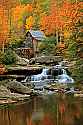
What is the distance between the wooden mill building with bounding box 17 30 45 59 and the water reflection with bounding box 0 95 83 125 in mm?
23062

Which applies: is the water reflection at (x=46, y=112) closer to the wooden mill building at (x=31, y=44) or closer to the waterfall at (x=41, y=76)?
the waterfall at (x=41, y=76)

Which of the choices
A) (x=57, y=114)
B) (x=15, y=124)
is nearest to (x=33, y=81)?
(x=57, y=114)

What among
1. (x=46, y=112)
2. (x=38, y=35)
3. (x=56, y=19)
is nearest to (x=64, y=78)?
(x=46, y=112)

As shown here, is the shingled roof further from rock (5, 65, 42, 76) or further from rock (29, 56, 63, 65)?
rock (5, 65, 42, 76)

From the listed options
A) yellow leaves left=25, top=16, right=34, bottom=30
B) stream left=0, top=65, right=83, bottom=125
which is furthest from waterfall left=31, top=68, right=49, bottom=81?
yellow leaves left=25, top=16, right=34, bottom=30

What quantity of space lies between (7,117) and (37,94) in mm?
8080

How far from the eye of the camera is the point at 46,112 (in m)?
20.8

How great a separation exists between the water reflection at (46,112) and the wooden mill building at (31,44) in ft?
75.7

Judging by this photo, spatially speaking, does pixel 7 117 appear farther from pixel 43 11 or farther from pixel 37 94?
pixel 43 11

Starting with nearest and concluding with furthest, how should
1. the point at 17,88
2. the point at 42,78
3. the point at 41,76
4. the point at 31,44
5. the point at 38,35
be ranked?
1. the point at 17,88
2. the point at 41,76
3. the point at 42,78
4. the point at 31,44
5. the point at 38,35

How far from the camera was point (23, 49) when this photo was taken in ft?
162

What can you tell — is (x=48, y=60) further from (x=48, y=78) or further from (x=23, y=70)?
(x=23, y=70)

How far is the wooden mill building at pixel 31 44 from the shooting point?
48875 mm

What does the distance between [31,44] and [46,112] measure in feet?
102
